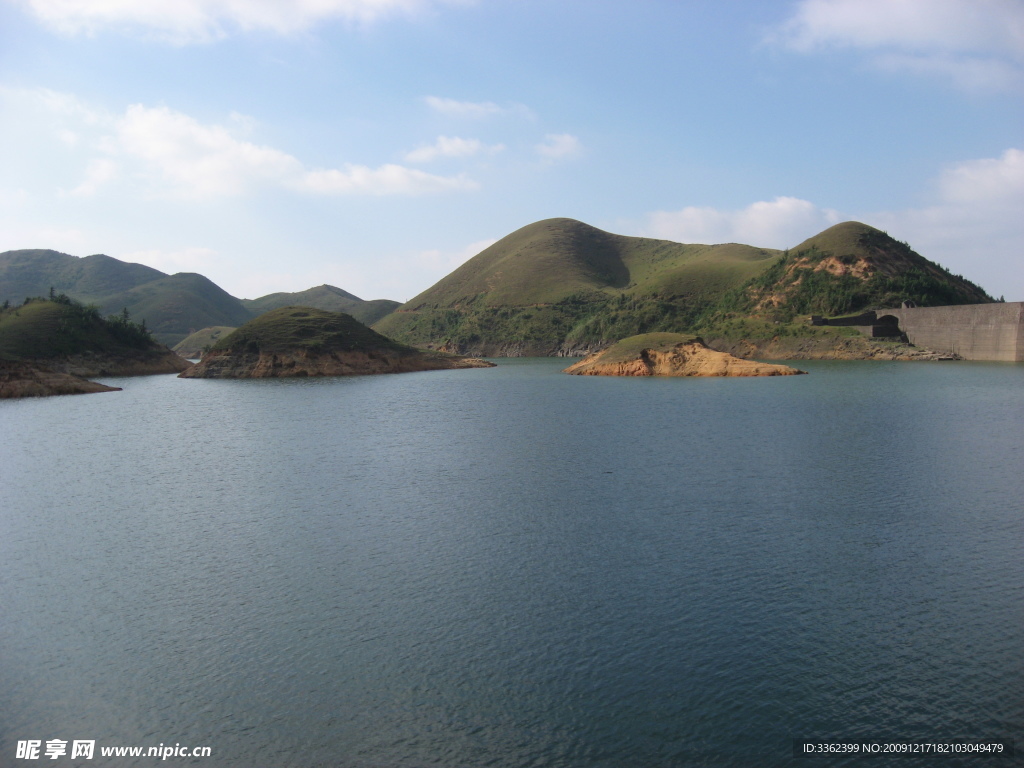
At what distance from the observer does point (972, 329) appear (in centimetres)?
9288

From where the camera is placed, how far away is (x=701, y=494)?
940 inches

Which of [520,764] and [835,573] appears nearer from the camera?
[520,764]

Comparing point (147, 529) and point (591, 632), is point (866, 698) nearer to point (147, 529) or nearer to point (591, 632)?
point (591, 632)

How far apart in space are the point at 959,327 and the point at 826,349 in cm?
1814

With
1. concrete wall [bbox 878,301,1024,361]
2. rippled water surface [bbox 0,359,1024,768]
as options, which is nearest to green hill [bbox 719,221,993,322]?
concrete wall [bbox 878,301,1024,361]

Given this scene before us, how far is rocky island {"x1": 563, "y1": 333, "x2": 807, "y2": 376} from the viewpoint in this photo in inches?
3071

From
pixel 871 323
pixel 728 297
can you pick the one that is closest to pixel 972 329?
pixel 871 323

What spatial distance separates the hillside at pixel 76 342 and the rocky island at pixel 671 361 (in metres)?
75.5

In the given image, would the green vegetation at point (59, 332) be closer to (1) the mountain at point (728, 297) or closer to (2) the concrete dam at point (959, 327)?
(1) the mountain at point (728, 297)

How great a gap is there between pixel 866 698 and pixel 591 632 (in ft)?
15.8

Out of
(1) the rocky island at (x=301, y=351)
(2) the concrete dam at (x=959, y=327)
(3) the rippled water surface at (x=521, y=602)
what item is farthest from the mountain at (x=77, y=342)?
(2) the concrete dam at (x=959, y=327)

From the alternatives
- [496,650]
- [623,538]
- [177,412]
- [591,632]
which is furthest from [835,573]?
[177,412]

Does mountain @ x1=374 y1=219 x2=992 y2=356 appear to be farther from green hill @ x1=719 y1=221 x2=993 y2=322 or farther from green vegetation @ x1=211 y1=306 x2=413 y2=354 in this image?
green vegetation @ x1=211 y1=306 x2=413 y2=354

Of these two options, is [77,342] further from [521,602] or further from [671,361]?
[521,602]
